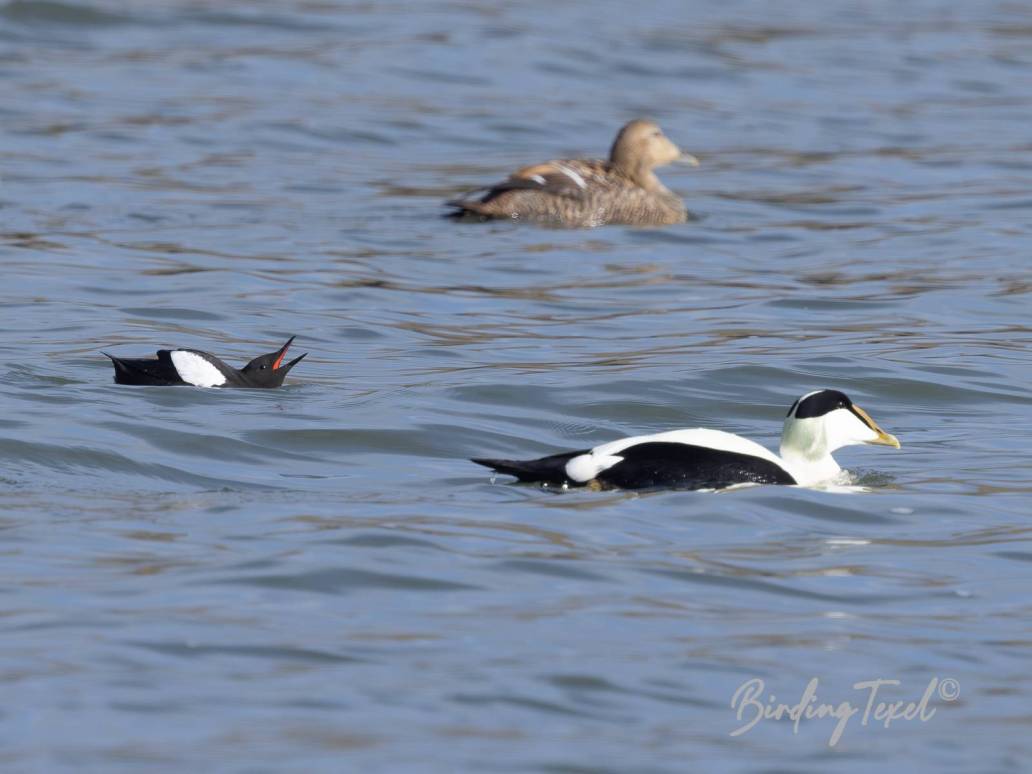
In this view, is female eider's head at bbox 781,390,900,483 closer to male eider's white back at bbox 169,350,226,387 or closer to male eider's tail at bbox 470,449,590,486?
male eider's tail at bbox 470,449,590,486

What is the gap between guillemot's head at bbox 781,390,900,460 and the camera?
7.65 m

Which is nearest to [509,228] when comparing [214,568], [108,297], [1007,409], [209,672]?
[108,297]

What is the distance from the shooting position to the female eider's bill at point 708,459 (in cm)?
731

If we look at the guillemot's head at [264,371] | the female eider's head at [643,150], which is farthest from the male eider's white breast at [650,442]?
the female eider's head at [643,150]

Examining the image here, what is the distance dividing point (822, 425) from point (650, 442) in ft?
2.39

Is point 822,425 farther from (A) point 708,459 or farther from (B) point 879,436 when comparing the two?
(A) point 708,459

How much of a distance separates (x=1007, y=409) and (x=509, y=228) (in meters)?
6.18

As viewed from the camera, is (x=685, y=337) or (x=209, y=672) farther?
(x=685, y=337)

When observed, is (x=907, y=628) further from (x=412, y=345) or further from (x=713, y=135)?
(x=713, y=135)

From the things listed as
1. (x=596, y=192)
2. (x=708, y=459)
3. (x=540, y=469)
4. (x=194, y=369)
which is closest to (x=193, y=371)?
(x=194, y=369)

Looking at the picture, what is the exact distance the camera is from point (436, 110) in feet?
65.8

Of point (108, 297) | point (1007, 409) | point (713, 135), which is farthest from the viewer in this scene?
point (713, 135)

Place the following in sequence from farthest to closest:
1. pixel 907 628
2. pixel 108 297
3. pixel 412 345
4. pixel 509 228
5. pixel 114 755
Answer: pixel 509 228 < pixel 108 297 < pixel 412 345 < pixel 907 628 < pixel 114 755

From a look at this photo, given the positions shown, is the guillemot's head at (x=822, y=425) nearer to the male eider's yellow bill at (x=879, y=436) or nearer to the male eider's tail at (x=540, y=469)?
the male eider's yellow bill at (x=879, y=436)
